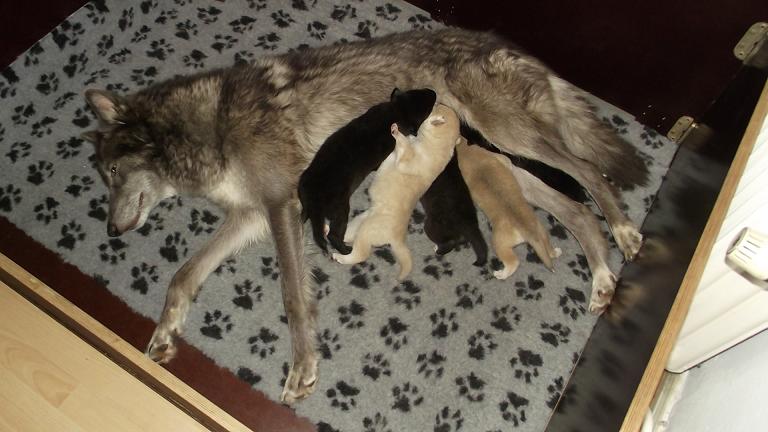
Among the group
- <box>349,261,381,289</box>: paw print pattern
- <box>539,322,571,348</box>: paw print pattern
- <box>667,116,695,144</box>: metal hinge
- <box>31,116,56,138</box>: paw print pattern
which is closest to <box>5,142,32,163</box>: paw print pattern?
<box>31,116,56,138</box>: paw print pattern

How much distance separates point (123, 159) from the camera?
2.36 meters

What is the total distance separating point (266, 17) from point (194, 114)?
1036 millimetres

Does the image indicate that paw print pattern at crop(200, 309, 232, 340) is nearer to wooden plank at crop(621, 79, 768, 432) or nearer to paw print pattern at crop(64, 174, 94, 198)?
paw print pattern at crop(64, 174, 94, 198)

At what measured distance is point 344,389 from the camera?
232 cm

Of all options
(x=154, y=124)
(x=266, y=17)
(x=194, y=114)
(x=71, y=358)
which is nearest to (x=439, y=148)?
(x=194, y=114)

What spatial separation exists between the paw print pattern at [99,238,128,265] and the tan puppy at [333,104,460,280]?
1.09m

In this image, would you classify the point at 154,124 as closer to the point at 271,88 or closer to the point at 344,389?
the point at 271,88

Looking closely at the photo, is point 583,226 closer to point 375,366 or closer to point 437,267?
point 437,267

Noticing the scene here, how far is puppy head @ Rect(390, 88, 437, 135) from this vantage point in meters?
2.30

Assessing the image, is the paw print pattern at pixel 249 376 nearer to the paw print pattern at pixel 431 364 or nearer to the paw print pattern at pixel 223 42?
the paw print pattern at pixel 431 364

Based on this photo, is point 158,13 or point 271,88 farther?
point 158,13

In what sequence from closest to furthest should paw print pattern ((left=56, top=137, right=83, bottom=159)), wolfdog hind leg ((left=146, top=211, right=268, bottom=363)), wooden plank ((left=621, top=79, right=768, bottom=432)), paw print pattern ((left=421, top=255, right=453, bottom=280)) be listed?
1. wooden plank ((left=621, top=79, right=768, bottom=432))
2. wolfdog hind leg ((left=146, top=211, right=268, bottom=363))
3. paw print pattern ((left=421, top=255, right=453, bottom=280))
4. paw print pattern ((left=56, top=137, right=83, bottom=159))

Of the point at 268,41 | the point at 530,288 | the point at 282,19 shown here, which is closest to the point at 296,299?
the point at 530,288

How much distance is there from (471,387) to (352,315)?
1.93ft
